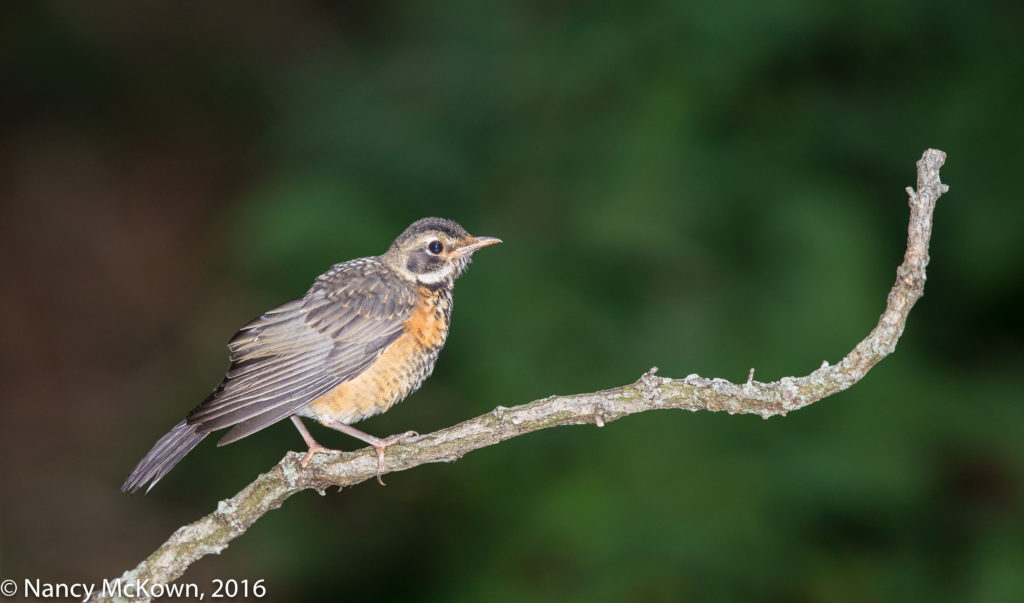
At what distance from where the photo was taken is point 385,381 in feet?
14.3

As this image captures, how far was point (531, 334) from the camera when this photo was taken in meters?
6.73

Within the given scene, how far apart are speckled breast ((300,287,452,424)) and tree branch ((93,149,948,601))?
53 centimetres

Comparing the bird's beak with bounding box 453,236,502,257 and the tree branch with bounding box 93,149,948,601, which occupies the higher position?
the bird's beak with bounding box 453,236,502,257

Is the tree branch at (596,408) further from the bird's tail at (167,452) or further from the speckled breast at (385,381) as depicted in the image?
the speckled breast at (385,381)

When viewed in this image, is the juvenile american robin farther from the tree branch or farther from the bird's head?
the tree branch

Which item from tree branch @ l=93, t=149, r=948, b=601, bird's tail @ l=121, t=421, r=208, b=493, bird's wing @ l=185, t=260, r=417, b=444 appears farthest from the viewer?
bird's wing @ l=185, t=260, r=417, b=444

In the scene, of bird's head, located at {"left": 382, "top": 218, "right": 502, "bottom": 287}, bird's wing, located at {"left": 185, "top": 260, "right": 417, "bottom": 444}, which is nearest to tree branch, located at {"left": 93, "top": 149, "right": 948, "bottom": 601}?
bird's wing, located at {"left": 185, "top": 260, "right": 417, "bottom": 444}

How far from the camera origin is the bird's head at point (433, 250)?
Answer: 15.3 ft

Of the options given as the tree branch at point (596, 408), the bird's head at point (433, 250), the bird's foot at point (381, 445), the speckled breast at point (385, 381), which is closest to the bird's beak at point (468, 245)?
the bird's head at point (433, 250)

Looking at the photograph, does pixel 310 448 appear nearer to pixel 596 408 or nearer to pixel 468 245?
pixel 596 408

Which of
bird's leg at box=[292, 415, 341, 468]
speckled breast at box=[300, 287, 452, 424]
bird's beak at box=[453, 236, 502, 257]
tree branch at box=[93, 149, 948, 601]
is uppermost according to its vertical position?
bird's beak at box=[453, 236, 502, 257]

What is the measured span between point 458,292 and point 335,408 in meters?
2.66

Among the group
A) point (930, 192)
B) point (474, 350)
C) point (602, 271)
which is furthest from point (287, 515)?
point (930, 192)

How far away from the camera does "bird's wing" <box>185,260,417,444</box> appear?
3.94 metres
